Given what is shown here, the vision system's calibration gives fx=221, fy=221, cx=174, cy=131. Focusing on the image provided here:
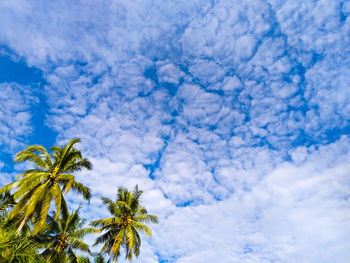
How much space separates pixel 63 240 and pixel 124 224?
19.3ft

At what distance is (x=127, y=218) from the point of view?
23219 mm

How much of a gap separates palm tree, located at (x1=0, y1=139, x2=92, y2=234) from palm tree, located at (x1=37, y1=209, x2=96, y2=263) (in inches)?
207

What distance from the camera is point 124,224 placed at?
2292 centimetres

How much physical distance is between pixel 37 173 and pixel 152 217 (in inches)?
482

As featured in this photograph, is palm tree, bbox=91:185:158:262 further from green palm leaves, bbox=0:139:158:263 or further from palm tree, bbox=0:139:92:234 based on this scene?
palm tree, bbox=0:139:92:234

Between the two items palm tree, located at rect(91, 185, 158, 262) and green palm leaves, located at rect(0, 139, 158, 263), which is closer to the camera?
green palm leaves, located at rect(0, 139, 158, 263)

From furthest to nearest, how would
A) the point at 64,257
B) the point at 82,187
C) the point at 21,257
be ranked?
the point at 64,257, the point at 82,187, the point at 21,257

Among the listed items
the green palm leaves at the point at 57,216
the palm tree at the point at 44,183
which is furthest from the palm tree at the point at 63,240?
the palm tree at the point at 44,183

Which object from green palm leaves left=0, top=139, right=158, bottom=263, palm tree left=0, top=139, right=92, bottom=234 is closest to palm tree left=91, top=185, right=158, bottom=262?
green palm leaves left=0, top=139, right=158, bottom=263

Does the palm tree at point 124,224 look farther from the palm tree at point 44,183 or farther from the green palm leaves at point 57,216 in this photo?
the palm tree at point 44,183

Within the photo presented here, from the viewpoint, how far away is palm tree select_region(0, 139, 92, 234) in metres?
15.1

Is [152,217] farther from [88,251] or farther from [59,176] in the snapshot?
[59,176]

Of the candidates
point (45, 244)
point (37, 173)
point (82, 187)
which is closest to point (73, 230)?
point (45, 244)

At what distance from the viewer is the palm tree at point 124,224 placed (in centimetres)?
2138
